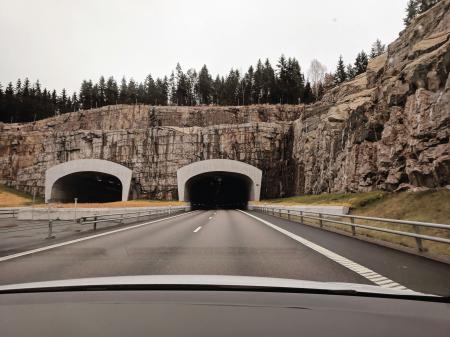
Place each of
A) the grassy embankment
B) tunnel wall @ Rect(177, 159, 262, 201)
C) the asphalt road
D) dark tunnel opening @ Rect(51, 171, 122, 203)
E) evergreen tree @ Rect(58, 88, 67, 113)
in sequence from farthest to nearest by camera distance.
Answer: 1. evergreen tree @ Rect(58, 88, 67, 113)
2. dark tunnel opening @ Rect(51, 171, 122, 203)
3. tunnel wall @ Rect(177, 159, 262, 201)
4. the grassy embankment
5. the asphalt road

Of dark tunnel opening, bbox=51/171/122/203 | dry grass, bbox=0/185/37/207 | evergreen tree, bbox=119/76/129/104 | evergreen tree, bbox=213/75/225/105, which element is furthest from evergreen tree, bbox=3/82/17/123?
evergreen tree, bbox=213/75/225/105

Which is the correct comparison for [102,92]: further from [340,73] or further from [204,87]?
[340,73]

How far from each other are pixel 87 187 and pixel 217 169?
1276 inches

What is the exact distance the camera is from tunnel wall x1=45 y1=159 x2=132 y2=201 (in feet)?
202

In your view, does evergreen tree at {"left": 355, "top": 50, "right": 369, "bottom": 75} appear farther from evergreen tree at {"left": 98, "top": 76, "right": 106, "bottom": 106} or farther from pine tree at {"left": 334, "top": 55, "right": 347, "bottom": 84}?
evergreen tree at {"left": 98, "top": 76, "right": 106, "bottom": 106}

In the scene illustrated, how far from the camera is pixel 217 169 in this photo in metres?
58.5

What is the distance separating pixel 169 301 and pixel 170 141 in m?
63.0

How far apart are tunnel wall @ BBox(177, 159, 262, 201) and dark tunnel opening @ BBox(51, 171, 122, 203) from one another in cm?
1613

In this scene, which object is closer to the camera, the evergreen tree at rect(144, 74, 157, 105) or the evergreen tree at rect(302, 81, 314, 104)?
the evergreen tree at rect(302, 81, 314, 104)

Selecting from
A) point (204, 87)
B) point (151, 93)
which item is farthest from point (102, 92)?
point (204, 87)

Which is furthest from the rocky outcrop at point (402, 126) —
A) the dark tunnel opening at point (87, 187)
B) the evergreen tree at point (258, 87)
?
the evergreen tree at point (258, 87)

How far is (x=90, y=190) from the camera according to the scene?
252ft

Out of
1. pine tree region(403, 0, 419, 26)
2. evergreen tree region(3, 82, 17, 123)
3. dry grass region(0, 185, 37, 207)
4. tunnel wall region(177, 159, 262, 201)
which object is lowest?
dry grass region(0, 185, 37, 207)

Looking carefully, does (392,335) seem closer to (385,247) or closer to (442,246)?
(385,247)
